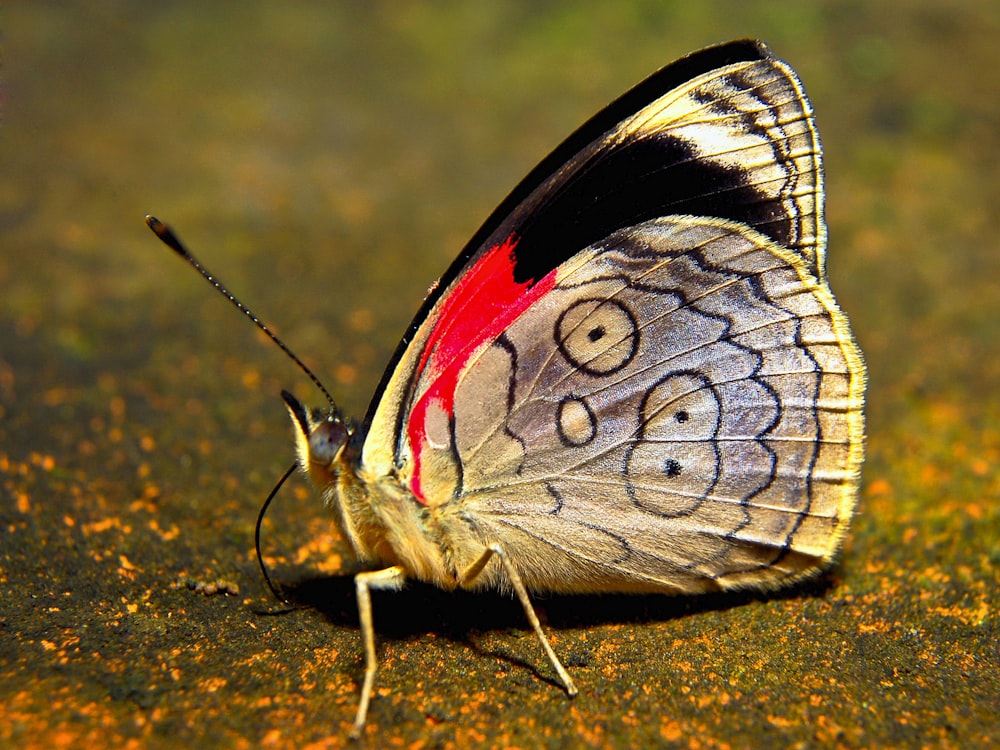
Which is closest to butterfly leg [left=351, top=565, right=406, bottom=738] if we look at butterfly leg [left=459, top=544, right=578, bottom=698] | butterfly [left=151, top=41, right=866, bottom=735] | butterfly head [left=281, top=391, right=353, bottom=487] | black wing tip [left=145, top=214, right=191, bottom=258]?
butterfly [left=151, top=41, right=866, bottom=735]

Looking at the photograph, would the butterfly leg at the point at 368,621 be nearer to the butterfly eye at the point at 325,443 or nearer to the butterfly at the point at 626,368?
the butterfly at the point at 626,368

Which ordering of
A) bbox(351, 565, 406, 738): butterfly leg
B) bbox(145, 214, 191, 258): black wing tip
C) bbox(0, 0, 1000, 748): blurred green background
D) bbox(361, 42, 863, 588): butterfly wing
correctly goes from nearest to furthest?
bbox(351, 565, 406, 738): butterfly leg < bbox(0, 0, 1000, 748): blurred green background < bbox(145, 214, 191, 258): black wing tip < bbox(361, 42, 863, 588): butterfly wing

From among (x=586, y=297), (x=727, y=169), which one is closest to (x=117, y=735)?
(x=586, y=297)

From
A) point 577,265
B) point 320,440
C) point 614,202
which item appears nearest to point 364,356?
point 320,440

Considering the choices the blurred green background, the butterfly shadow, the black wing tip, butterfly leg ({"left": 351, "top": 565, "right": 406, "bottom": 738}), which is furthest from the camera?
the butterfly shadow

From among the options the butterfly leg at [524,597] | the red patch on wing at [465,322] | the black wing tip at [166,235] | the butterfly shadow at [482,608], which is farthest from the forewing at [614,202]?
the black wing tip at [166,235]

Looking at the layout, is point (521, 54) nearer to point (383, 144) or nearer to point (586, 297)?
point (383, 144)

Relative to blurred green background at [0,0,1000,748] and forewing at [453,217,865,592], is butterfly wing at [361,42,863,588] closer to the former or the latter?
forewing at [453,217,865,592]

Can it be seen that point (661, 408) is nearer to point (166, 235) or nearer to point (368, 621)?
point (368, 621)

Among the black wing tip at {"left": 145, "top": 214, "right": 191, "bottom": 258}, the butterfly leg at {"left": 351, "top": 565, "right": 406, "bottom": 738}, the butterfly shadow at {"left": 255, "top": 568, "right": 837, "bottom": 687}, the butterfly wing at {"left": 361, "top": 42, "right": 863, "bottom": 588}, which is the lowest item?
the butterfly shadow at {"left": 255, "top": 568, "right": 837, "bottom": 687}
